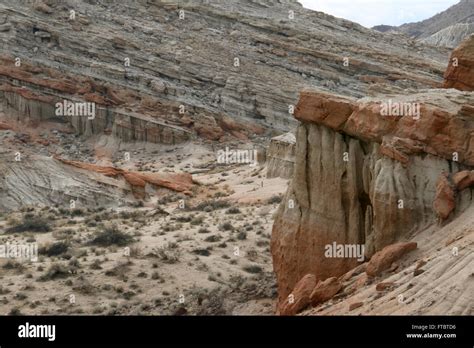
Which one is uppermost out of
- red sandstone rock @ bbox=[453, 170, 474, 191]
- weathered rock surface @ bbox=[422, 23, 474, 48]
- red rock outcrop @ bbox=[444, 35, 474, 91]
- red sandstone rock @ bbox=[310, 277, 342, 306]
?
weathered rock surface @ bbox=[422, 23, 474, 48]

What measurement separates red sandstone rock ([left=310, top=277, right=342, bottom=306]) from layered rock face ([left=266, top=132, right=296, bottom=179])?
1777 centimetres

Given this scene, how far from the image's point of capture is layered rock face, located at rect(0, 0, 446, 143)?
→ 1485 inches

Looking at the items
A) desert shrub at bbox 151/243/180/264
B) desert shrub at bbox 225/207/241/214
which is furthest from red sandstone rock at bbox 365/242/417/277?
desert shrub at bbox 225/207/241/214

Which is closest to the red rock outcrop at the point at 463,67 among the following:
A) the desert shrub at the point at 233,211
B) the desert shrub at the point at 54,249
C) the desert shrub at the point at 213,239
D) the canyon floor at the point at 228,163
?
the canyon floor at the point at 228,163

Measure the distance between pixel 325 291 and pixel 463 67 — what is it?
560 centimetres

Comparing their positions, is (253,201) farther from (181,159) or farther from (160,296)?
(181,159)

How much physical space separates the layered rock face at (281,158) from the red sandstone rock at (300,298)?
17.2 m

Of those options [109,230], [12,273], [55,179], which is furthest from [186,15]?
[12,273]

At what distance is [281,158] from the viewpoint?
2703cm

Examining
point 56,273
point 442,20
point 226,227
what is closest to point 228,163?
point 226,227

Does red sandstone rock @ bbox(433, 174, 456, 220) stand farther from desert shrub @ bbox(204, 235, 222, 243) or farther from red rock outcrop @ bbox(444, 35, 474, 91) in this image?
desert shrub @ bbox(204, 235, 222, 243)

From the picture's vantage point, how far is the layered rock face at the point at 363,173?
863cm

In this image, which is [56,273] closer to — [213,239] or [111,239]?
[111,239]

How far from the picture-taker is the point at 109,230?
16.9 metres
